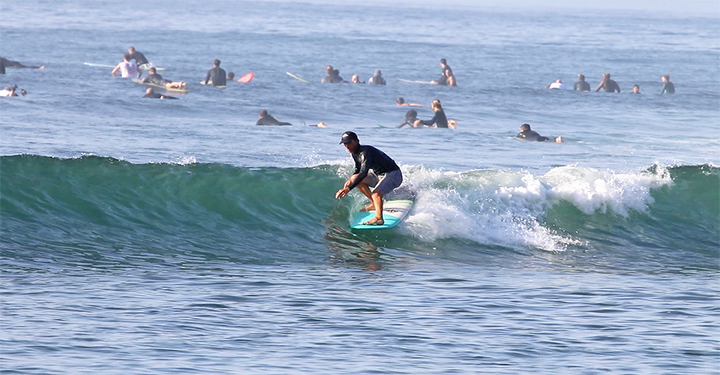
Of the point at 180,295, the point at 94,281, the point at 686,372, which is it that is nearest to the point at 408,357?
the point at 686,372

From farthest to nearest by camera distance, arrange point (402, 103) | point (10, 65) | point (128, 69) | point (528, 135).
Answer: point (10, 65) → point (128, 69) → point (402, 103) → point (528, 135)

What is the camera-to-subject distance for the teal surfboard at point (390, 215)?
1470cm

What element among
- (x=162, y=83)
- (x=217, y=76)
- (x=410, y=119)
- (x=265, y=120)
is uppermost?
(x=217, y=76)

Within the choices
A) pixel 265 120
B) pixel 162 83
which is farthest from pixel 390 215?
pixel 162 83

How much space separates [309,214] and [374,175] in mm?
2363

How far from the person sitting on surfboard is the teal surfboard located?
0.40 feet

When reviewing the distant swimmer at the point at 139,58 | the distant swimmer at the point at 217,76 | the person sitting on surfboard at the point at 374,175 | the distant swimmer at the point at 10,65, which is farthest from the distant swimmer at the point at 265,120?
the distant swimmer at the point at 10,65

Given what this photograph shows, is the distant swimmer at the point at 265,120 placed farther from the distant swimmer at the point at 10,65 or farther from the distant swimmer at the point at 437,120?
the distant swimmer at the point at 10,65

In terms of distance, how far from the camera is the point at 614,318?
33.5 feet

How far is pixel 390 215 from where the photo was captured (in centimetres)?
1495

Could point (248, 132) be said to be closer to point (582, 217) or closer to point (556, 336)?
point (582, 217)

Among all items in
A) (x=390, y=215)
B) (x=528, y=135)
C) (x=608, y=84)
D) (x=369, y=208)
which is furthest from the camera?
(x=608, y=84)

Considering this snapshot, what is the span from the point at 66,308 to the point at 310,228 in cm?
629

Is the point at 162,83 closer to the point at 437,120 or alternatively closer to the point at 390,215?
the point at 437,120
